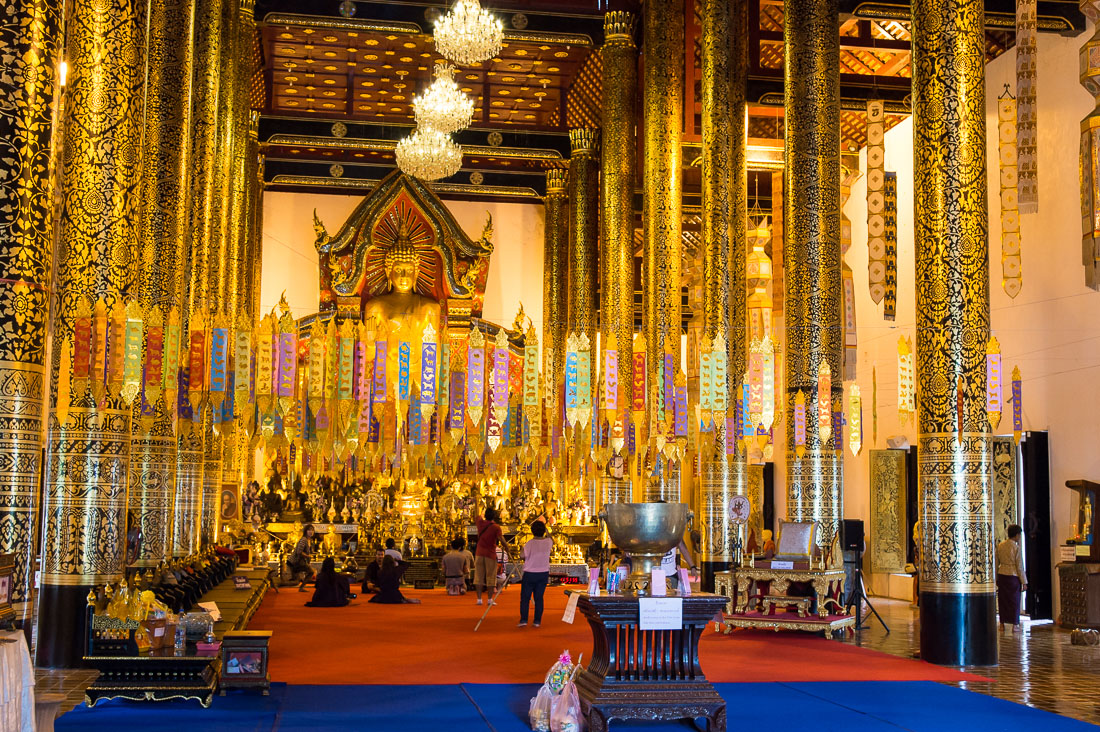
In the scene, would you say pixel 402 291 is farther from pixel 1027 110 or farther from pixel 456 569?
pixel 1027 110

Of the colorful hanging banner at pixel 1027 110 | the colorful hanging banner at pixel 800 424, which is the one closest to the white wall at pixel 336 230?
the colorful hanging banner at pixel 800 424

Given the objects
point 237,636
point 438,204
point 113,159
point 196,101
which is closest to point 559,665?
point 237,636

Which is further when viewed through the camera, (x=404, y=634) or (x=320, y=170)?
(x=320, y=170)

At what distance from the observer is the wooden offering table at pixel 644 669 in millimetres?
5793

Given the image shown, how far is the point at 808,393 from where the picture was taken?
12.3 m

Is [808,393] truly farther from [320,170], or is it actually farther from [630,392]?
[320,170]

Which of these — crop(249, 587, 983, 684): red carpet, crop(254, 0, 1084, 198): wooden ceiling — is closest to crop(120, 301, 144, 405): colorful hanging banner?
crop(249, 587, 983, 684): red carpet

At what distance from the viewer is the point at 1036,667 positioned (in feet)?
27.8

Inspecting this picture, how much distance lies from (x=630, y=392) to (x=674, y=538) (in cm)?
962

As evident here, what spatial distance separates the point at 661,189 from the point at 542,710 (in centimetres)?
1155

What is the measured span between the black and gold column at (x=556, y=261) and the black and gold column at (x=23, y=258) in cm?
1817

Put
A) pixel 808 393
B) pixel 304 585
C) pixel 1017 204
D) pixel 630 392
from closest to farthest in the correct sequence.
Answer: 1. pixel 1017 204
2. pixel 808 393
3. pixel 630 392
4. pixel 304 585

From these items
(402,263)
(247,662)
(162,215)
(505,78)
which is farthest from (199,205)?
(402,263)

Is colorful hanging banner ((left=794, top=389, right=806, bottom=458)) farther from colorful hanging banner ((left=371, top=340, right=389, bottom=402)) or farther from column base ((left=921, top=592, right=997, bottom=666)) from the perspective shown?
colorful hanging banner ((left=371, top=340, right=389, bottom=402))
